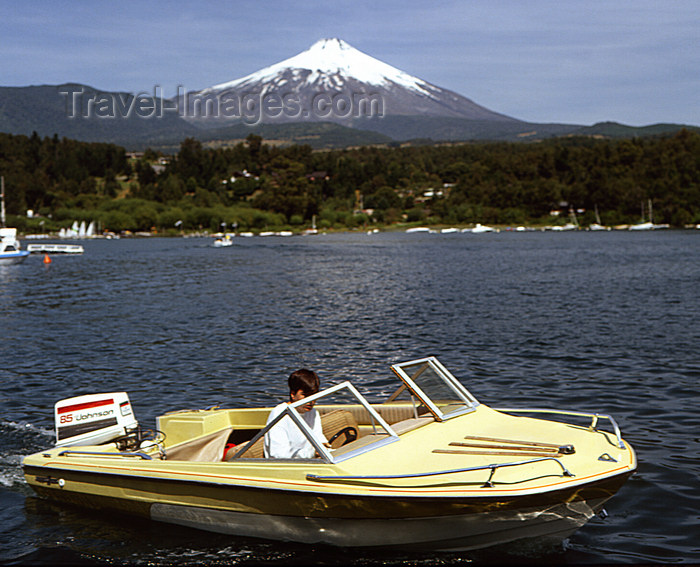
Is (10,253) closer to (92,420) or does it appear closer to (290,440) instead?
(92,420)

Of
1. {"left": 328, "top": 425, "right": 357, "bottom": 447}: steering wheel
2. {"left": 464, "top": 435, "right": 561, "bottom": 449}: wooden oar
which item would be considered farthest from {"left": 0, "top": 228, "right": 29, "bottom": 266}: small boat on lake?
{"left": 464, "top": 435, "right": 561, "bottom": 449}: wooden oar

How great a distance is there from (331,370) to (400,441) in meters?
9.88

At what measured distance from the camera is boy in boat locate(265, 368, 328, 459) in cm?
823

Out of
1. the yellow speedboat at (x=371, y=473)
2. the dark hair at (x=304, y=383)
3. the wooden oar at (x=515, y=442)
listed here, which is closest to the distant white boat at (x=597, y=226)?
the yellow speedboat at (x=371, y=473)

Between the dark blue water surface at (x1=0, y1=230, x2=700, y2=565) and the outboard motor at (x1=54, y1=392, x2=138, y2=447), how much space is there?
1003 millimetres

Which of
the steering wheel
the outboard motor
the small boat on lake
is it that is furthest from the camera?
the small boat on lake

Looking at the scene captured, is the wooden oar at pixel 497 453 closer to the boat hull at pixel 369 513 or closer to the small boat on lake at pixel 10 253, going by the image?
the boat hull at pixel 369 513

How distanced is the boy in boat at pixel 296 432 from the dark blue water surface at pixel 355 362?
3.45ft

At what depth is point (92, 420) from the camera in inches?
401

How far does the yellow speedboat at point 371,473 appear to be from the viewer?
7266 mm

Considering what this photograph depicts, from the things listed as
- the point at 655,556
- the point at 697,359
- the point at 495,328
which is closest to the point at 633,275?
the point at 495,328

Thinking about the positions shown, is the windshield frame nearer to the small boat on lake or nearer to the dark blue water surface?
the dark blue water surface

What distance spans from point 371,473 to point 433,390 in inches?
88.3

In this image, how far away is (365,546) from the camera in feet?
25.5
